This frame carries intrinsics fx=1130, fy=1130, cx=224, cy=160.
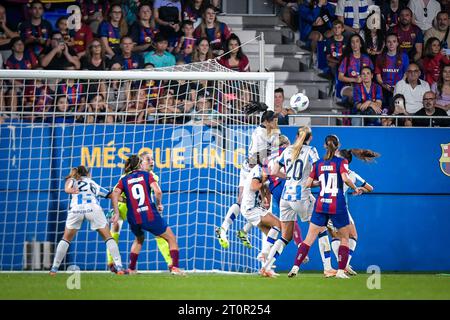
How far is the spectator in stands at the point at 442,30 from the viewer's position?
77.3 ft

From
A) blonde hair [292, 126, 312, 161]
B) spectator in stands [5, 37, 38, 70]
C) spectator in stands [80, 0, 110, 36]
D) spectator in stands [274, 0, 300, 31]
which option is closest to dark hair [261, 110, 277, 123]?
blonde hair [292, 126, 312, 161]

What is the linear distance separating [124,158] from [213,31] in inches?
149

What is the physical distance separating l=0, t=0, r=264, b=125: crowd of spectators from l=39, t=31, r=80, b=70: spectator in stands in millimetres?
19

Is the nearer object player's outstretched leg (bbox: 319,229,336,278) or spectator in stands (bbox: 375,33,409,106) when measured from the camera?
player's outstretched leg (bbox: 319,229,336,278)

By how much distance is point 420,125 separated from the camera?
21500mm

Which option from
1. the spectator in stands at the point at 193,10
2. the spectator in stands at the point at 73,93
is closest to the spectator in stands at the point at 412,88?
the spectator in stands at the point at 193,10

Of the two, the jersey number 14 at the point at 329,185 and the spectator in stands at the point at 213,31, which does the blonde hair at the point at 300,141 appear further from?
the spectator in stands at the point at 213,31

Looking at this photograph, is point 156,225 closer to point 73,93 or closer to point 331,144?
point 331,144

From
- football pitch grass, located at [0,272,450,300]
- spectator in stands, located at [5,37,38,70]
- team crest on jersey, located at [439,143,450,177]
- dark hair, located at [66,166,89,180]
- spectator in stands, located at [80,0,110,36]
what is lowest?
football pitch grass, located at [0,272,450,300]

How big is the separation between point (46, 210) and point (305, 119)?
5442 mm

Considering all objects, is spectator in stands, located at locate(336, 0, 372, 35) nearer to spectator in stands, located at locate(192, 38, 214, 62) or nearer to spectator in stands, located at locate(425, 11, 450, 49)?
spectator in stands, located at locate(425, 11, 450, 49)

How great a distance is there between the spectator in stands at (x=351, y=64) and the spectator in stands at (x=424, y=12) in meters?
2.16

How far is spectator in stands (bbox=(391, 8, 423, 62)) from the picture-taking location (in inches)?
907
